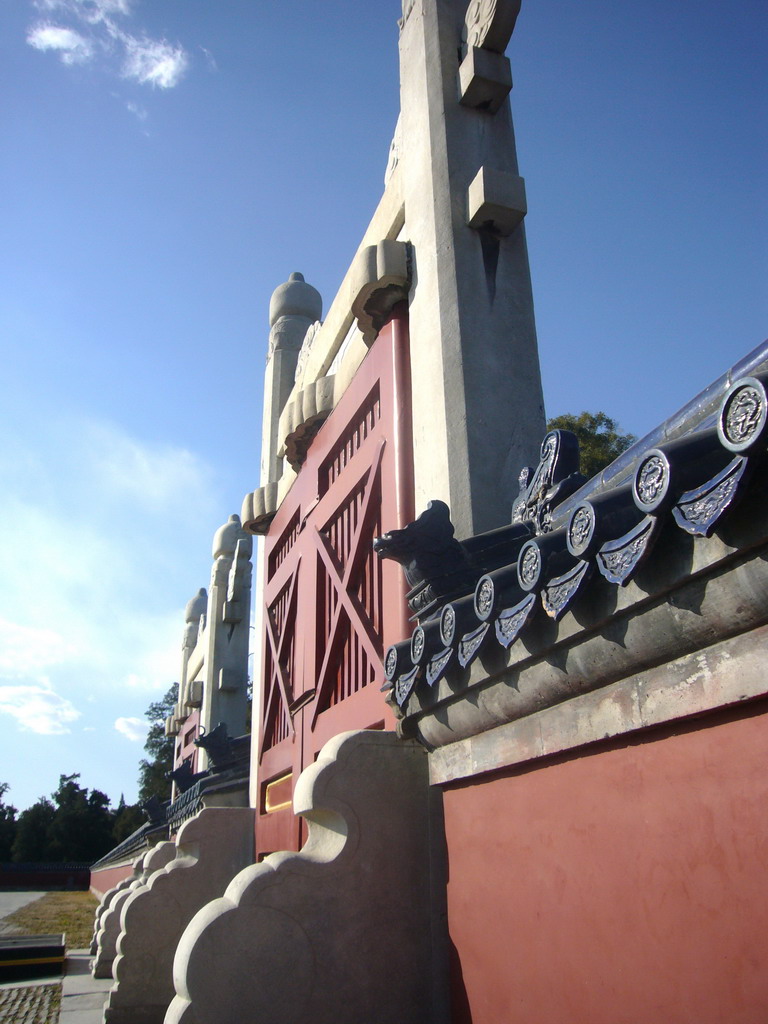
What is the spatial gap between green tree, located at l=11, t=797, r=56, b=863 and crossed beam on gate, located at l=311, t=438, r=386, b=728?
5947 cm

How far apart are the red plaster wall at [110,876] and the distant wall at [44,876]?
11.2m

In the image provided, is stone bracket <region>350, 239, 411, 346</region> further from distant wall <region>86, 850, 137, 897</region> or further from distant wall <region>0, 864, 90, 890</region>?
A: distant wall <region>0, 864, 90, 890</region>

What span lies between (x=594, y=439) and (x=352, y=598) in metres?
11.1

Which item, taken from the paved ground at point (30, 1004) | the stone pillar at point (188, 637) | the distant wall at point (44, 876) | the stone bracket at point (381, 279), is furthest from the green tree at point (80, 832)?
the stone bracket at point (381, 279)

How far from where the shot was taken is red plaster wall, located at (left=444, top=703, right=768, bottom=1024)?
2279 mm

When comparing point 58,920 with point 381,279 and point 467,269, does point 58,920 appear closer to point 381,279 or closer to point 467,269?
point 381,279

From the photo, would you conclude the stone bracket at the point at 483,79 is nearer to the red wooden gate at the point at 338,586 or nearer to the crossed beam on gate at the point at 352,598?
the red wooden gate at the point at 338,586

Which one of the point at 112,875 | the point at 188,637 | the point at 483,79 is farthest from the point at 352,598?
the point at 112,875

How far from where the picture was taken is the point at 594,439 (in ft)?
54.5

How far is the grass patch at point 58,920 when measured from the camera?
18.3 meters

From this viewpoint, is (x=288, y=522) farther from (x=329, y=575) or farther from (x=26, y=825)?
(x=26, y=825)

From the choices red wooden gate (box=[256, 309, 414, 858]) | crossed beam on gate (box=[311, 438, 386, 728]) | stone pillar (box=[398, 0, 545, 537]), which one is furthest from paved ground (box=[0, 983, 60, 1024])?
stone pillar (box=[398, 0, 545, 537])

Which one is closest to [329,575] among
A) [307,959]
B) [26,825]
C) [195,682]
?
[307,959]

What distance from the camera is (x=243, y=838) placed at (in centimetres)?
866
